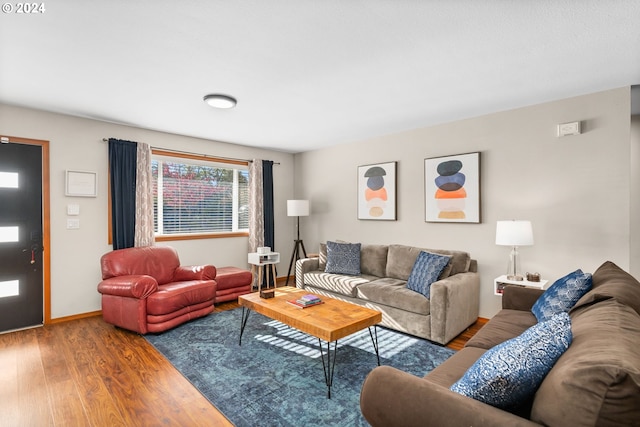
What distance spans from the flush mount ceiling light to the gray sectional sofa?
8.15ft

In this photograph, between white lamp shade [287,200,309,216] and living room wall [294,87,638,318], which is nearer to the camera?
living room wall [294,87,638,318]

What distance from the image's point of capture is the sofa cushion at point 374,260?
445 cm

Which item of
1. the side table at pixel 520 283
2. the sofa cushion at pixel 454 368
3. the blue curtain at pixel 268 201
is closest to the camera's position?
the sofa cushion at pixel 454 368

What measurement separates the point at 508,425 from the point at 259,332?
9.33 feet

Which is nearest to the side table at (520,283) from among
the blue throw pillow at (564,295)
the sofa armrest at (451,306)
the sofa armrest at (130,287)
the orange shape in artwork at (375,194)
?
the sofa armrest at (451,306)

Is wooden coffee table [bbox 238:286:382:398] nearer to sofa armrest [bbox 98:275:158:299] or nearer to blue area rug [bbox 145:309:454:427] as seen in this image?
blue area rug [bbox 145:309:454:427]

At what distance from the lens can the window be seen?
482 cm

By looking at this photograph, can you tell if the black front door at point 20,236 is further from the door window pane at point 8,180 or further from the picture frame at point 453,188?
the picture frame at point 453,188

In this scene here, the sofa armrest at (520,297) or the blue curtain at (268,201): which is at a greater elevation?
the blue curtain at (268,201)

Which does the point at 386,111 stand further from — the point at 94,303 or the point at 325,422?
the point at 94,303

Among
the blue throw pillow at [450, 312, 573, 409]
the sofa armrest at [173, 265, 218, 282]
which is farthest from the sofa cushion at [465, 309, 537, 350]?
the sofa armrest at [173, 265, 218, 282]

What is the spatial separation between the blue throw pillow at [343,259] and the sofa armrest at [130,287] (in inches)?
89.8

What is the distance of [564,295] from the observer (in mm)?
2148

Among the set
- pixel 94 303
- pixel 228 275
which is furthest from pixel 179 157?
pixel 94 303
